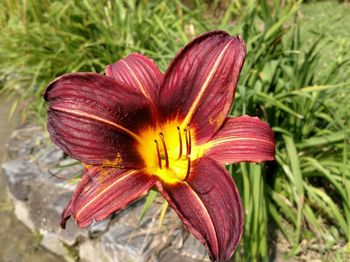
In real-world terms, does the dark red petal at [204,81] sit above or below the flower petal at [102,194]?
above

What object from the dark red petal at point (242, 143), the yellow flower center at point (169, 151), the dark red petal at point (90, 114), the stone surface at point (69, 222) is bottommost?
the stone surface at point (69, 222)

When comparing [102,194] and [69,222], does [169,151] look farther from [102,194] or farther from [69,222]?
[69,222]

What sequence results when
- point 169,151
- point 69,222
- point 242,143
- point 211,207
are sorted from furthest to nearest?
1. point 69,222
2. point 169,151
3. point 242,143
4. point 211,207

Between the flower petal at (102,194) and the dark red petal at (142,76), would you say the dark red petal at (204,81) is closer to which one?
the dark red petal at (142,76)

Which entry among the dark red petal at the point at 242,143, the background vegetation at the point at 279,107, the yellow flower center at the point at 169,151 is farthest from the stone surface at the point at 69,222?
the dark red petal at the point at 242,143

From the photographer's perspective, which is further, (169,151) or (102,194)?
(169,151)

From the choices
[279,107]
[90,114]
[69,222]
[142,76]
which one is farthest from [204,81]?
[69,222]

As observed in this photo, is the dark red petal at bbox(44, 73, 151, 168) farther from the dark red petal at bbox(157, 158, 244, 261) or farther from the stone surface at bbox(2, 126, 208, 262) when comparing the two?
the stone surface at bbox(2, 126, 208, 262)
